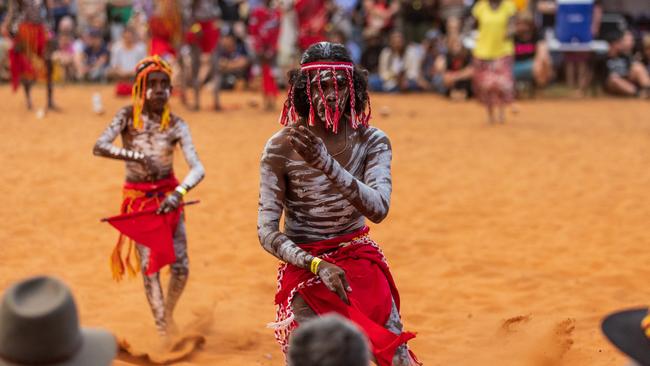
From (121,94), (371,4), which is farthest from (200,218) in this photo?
(371,4)

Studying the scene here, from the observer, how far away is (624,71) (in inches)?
736

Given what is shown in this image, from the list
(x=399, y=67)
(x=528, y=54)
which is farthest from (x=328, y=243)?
(x=399, y=67)

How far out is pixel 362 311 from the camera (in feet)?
12.0

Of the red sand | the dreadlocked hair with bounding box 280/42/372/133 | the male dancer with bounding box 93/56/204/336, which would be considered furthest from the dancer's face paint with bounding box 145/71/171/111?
the dreadlocked hair with bounding box 280/42/372/133

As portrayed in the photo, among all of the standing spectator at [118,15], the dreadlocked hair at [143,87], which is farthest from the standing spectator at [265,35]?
the dreadlocked hair at [143,87]

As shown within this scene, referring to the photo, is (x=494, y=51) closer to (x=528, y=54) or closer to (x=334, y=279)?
(x=528, y=54)

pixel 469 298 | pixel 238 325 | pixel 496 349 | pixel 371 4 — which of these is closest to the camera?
pixel 496 349

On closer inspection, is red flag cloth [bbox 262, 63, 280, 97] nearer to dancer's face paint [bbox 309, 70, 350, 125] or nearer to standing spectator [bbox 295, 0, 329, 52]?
standing spectator [bbox 295, 0, 329, 52]

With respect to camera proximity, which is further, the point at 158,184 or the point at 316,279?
the point at 158,184

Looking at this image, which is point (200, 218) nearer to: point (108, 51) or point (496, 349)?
point (496, 349)

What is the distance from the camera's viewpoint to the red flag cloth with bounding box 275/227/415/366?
3.58 metres

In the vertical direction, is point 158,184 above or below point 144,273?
above

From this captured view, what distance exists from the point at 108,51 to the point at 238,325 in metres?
16.3

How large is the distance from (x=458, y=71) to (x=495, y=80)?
455cm
